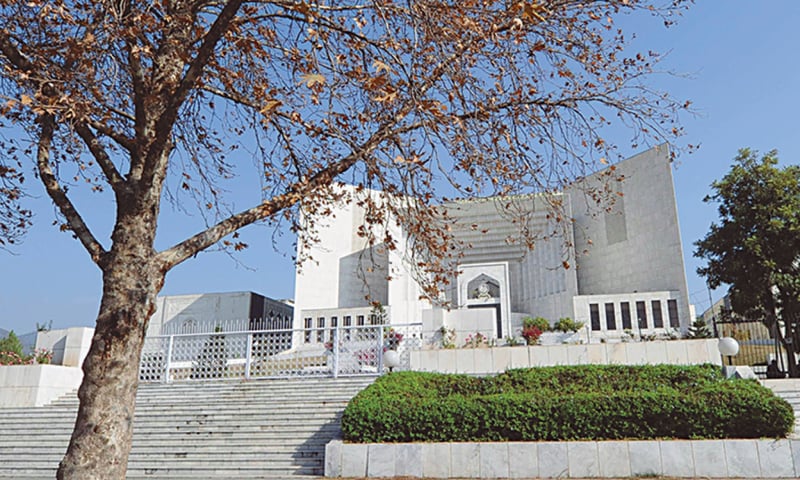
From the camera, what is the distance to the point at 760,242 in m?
15.8

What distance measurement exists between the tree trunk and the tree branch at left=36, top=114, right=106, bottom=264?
0.29 m

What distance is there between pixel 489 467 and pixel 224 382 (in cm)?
814

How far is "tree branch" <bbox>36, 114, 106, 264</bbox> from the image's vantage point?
4520 millimetres

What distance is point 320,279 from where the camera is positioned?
34.9 metres

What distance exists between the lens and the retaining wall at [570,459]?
6.61 meters

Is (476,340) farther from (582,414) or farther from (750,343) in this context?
(750,343)

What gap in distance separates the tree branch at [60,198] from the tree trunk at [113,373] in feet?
0.97

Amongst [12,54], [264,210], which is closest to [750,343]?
[264,210]

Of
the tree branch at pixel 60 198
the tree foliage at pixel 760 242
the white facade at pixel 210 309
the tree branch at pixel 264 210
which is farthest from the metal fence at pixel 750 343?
the white facade at pixel 210 309

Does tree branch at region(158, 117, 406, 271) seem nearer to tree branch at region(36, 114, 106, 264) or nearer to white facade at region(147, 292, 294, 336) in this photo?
tree branch at region(36, 114, 106, 264)

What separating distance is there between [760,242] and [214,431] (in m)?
14.8

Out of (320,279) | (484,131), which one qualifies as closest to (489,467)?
(484,131)

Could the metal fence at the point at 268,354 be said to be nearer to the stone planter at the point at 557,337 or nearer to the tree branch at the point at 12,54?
the tree branch at the point at 12,54

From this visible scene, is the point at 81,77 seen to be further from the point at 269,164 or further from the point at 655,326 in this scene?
the point at 655,326
